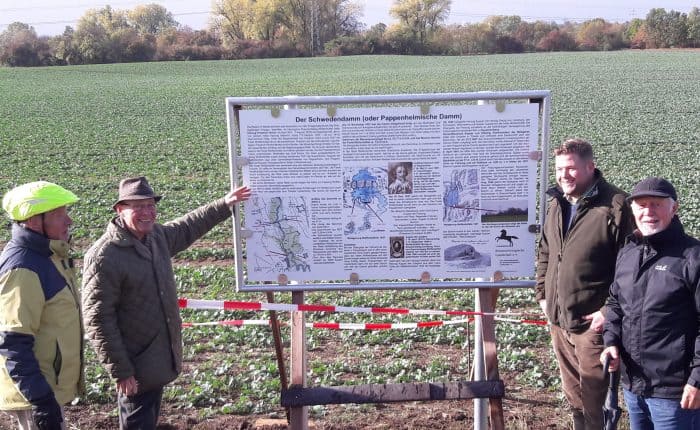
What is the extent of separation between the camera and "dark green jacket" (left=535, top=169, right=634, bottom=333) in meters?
5.03

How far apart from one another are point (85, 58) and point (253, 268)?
96.6 meters

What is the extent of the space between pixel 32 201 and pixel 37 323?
731mm

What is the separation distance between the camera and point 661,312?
14.0 feet

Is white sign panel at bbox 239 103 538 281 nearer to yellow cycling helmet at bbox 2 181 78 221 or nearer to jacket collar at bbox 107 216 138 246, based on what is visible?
jacket collar at bbox 107 216 138 246

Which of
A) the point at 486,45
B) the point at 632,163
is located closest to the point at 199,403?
the point at 632,163

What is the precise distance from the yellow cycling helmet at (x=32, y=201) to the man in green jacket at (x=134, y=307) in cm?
48

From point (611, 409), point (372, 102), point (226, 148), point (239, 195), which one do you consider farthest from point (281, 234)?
point (226, 148)

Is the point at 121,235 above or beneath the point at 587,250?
above

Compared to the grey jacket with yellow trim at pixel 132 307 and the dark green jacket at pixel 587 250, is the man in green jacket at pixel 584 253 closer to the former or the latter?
the dark green jacket at pixel 587 250

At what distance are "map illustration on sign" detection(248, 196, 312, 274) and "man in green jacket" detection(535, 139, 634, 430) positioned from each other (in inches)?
72.0

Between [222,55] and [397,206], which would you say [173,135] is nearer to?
[397,206]

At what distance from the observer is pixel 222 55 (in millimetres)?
100938

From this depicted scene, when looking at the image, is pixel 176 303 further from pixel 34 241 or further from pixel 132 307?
pixel 34 241

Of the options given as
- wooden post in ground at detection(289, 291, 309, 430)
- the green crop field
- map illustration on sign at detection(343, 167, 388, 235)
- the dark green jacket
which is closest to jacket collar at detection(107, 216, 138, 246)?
wooden post in ground at detection(289, 291, 309, 430)
